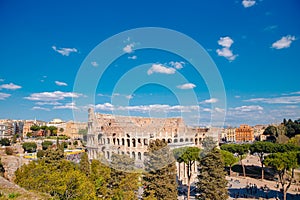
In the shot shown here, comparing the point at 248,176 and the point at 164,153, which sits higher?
the point at 164,153

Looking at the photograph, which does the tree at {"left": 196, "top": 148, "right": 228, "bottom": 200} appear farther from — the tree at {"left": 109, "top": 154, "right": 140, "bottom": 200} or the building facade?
the building facade

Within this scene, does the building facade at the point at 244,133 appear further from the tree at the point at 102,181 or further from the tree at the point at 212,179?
the tree at the point at 102,181

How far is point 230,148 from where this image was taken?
33781mm

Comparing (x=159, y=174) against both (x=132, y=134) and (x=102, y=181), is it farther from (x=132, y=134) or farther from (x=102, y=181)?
(x=132, y=134)

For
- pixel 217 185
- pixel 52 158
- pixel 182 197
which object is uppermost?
pixel 52 158

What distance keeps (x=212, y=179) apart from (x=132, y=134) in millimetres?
Result: 25057

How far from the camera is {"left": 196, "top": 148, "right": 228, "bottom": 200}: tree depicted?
1758 cm

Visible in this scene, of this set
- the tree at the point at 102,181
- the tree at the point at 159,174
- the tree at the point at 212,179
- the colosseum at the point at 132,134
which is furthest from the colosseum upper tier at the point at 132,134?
Result: the tree at the point at 102,181

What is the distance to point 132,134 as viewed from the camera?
4175 centimetres

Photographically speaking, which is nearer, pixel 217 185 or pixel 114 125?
pixel 217 185

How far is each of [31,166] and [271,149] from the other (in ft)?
85.5

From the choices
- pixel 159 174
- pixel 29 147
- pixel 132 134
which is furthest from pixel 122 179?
pixel 29 147

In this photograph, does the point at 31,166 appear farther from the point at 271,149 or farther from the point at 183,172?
the point at 271,149

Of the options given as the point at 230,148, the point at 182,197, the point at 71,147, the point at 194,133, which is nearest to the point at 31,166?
the point at 182,197
